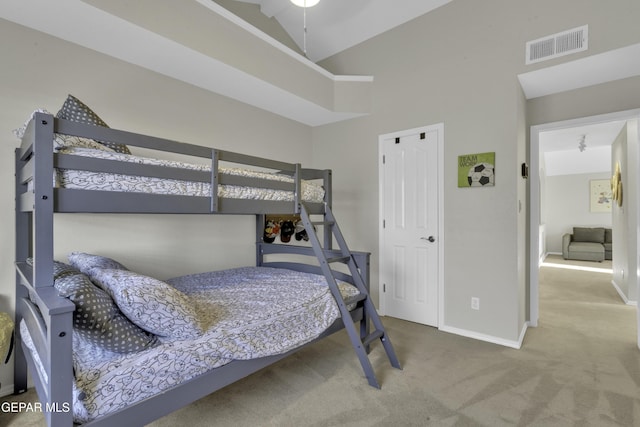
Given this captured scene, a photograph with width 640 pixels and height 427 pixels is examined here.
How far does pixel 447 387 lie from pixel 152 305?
193 centimetres

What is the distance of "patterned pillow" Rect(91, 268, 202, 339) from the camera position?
1344 millimetres

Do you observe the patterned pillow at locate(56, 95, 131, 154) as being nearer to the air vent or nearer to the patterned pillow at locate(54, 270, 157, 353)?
the patterned pillow at locate(54, 270, 157, 353)

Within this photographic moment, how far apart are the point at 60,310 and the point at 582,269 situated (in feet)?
25.5

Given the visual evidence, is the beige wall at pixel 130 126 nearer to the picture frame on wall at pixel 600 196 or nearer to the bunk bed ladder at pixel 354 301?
the bunk bed ladder at pixel 354 301

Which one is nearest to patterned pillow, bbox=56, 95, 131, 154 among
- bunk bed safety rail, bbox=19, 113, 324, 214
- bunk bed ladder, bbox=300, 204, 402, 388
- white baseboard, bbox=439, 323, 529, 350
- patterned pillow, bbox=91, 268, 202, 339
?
bunk bed safety rail, bbox=19, 113, 324, 214

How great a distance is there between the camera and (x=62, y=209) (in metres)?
1.28

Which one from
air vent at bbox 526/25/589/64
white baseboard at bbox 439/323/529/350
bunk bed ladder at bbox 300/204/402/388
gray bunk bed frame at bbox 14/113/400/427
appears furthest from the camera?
white baseboard at bbox 439/323/529/350

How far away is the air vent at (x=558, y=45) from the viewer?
2393 millimetres

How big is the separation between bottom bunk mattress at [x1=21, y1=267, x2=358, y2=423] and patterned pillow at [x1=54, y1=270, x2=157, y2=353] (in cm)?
5

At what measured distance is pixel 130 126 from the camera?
248 centimetres

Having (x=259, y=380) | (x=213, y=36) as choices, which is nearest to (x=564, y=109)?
(x=213, y=36)

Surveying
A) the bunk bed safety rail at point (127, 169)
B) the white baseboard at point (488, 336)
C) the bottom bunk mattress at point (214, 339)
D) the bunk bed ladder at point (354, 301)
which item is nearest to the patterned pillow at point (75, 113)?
the bunk bed safety rail at point (127, 169)

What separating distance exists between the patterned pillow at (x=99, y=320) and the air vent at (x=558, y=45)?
3456 millimetres

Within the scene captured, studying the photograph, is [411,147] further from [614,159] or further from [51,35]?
[614,159]
